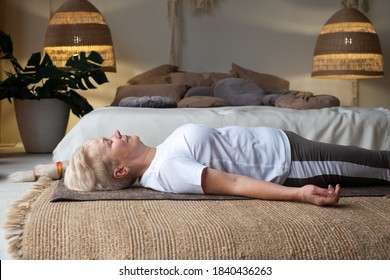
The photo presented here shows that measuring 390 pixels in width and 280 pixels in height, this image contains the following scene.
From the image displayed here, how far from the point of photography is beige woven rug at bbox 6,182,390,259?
1.74 metres

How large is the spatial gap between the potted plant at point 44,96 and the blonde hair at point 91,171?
8.55ft

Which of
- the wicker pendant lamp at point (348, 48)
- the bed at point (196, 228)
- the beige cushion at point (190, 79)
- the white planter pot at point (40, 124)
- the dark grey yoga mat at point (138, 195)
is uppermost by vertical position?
the wicker pendant lamp at point (348, 48)

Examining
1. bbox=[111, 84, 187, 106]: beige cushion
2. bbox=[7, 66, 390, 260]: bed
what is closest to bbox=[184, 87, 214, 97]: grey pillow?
bbox=[111, 84, 187, 106]: beige cushion

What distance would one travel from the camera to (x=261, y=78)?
17.9 ft

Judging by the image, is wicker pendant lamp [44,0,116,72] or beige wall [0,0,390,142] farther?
beige wall [0,0,390,142]

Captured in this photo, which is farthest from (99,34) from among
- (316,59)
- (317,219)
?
(317,219)

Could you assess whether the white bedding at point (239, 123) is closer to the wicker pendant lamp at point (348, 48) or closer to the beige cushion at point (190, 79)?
the beige cushion at point (190, 79)

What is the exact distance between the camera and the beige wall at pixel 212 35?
567cm

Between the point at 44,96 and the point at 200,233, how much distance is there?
3.52m

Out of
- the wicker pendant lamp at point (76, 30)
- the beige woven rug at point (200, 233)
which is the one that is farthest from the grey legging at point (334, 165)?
the wicker pendant lamp at point (76, 30)

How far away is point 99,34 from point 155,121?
2115 mm

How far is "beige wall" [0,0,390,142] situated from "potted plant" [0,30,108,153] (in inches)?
22.9

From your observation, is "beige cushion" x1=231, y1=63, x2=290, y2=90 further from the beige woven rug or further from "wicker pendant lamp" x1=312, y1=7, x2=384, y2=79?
the beige woven rug
